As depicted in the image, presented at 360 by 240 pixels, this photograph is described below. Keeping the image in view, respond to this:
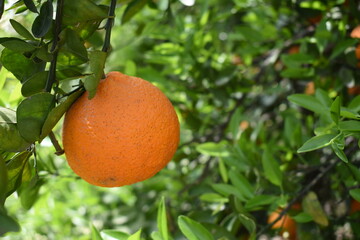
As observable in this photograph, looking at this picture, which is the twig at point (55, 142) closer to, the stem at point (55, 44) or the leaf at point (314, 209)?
the stem at point (55, 44)

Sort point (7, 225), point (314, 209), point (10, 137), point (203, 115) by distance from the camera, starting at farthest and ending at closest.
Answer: point (203, 115)
point (314, 209)
point (10, 137)
point (7, 225)

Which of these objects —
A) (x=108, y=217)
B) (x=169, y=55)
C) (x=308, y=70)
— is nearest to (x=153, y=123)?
(x=308, y=70)

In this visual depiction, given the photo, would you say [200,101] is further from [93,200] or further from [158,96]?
[158,96]

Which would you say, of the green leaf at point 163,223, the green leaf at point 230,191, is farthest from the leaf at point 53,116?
the green leaf at point 230,191

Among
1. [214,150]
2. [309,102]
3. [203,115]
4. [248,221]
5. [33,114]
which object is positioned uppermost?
[33,114]

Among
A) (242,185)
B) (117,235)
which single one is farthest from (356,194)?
(117,235)

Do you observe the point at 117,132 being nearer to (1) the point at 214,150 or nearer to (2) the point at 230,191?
(2) the point at 230,191
